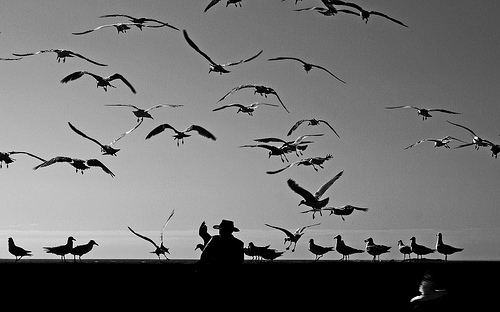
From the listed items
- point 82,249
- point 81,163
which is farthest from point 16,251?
point 81,163

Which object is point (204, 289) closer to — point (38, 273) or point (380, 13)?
point (38, 273)

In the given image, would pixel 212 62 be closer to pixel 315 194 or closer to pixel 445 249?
pixel 315 194

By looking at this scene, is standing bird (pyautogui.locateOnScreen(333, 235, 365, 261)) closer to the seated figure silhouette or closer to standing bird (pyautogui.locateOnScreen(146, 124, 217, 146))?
standing bird (pyautogui.locateOnScreen(146, 124, 217, 146))

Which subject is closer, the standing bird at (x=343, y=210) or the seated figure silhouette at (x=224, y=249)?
the seated figure silhouette at (x=224, y=249)

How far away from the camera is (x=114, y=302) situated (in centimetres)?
1559

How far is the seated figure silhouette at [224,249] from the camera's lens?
13.7 meters

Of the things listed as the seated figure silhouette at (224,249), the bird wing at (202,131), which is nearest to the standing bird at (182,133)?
the bird wing at (202,131)

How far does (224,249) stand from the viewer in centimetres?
1369

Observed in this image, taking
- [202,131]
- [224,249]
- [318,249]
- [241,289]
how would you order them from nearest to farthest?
[224,249] < [241,289] < [202,131] < [318,249]

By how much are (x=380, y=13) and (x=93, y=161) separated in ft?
38.5

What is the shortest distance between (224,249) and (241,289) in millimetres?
1216

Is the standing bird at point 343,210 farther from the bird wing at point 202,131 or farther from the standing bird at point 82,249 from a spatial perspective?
the standing bird at point 82,249

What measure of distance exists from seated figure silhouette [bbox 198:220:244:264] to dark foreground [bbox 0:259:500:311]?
171mm

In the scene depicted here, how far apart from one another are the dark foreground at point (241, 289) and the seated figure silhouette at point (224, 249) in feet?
0.56
